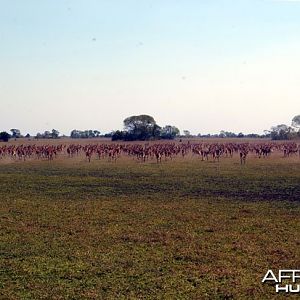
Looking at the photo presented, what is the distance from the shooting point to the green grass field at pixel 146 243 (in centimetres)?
900

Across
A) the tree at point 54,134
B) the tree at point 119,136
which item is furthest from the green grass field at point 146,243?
the tree at point 54,134

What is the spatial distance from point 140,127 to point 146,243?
320ft

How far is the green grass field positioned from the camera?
9.00m

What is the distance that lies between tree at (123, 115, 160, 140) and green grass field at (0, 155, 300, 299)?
3195 inches

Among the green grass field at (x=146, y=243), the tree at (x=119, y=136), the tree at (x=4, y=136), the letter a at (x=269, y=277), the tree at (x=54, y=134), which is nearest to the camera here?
the green grass field at (x=146, y=243)

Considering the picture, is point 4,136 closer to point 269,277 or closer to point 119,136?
point 119,136

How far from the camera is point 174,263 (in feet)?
34.5

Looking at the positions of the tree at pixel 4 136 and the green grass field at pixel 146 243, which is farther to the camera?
the tree at pixel 4 136

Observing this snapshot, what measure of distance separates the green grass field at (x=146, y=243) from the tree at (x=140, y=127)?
81.1m

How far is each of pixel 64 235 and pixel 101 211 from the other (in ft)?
A: 13.7

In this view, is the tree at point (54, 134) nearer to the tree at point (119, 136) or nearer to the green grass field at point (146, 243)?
the tree at point (119, 136)

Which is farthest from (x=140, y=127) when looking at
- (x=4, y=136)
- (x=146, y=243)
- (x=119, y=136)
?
(x=146, y=243)

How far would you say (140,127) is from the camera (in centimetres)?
10944

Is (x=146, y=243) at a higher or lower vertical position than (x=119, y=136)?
lower
